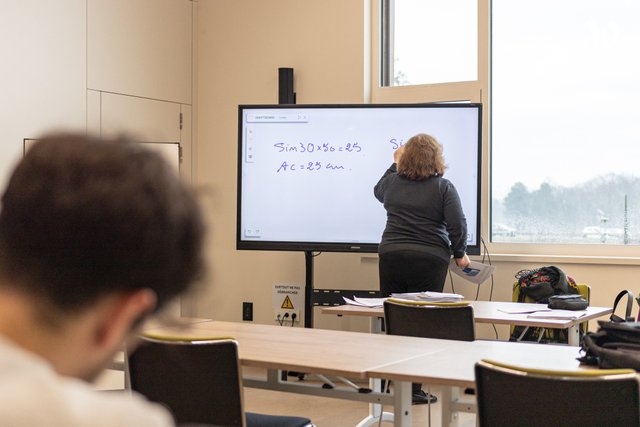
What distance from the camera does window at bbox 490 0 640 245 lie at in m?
5.85

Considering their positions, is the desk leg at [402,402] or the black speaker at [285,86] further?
the black speaker at [285,86]

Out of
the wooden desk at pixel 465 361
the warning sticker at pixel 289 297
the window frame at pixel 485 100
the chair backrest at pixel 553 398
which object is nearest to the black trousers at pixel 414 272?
the window frame at pixel 485 100

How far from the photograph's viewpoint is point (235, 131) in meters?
7.16

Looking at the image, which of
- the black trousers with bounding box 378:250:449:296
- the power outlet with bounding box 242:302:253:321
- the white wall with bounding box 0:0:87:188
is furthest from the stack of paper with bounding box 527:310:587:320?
the power outlet with bounding box 242:302:253:321

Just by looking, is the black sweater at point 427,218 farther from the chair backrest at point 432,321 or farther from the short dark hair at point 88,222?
the short dark hair at point 88,222

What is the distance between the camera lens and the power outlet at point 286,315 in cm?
675

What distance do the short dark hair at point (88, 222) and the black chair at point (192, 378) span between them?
2149 mm

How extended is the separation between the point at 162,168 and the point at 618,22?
5759mm

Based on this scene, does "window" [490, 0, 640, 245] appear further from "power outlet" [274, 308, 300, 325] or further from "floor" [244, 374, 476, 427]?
→ "power outlet" [274, 308, 300, 325]

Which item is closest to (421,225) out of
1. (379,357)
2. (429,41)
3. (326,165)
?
(326,165)

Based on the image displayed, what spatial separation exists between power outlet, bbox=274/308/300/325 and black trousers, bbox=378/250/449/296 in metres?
1.55

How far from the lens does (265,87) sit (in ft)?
23.0

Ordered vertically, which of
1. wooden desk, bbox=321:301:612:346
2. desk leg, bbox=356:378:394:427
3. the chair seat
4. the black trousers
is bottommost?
desk leg, bbox=356:378:394:427

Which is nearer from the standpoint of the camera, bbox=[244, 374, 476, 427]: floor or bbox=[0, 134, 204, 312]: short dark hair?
bbox=[0, 134, 204, 312]: short dark hair
